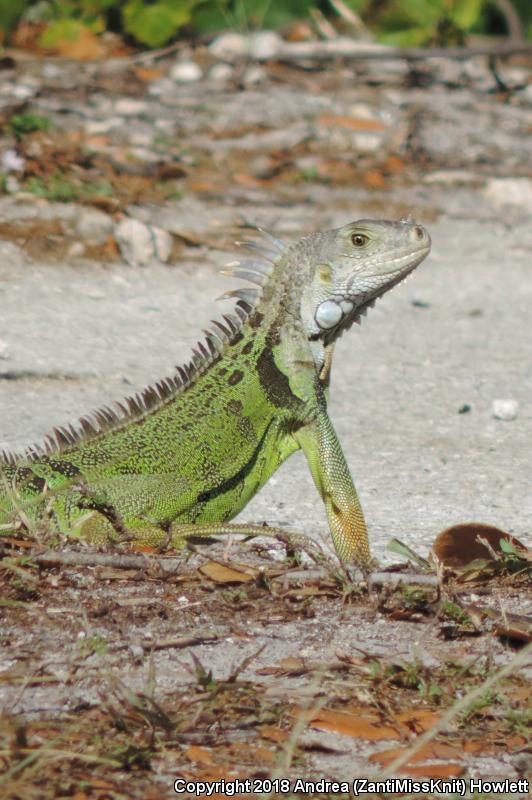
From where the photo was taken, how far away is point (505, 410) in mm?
6512

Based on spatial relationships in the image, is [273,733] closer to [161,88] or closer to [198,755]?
[198,755]

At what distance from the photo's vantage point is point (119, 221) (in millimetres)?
8492

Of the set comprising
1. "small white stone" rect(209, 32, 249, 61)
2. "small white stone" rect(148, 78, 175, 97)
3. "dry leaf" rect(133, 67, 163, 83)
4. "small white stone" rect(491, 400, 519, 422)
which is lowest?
"small white stone" rect(491, 400, 519, 422)

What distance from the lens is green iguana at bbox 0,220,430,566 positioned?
14.0 feet

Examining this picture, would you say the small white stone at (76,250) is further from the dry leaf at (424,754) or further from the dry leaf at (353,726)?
the dry leaf at (424,754)

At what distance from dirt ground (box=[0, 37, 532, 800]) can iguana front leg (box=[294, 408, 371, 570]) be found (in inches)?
8.2

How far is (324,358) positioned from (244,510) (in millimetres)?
731

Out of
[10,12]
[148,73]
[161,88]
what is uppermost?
[10,12]

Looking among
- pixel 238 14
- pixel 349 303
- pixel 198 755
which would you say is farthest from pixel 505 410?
pixel 238 14

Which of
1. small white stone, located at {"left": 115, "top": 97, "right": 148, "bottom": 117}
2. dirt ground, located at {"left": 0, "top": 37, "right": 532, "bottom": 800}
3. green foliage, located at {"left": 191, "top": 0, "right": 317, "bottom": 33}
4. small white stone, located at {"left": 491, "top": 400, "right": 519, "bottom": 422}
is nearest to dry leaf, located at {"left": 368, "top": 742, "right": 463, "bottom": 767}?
dirt ground, located at {"left": 0, "top": 37, "right": 532, "bottom": 800}

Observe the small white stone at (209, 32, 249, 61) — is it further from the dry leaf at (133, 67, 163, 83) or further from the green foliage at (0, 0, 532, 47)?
the dry leaf at (133, 67, 163, 83)

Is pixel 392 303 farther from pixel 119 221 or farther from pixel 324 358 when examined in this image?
pixel 324 358

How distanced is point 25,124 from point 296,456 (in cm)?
423

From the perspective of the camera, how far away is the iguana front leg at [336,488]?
4537mm
